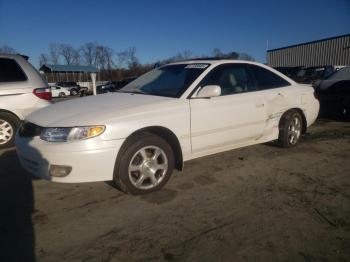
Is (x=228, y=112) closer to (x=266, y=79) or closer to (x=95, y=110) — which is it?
(x=266, y=79)

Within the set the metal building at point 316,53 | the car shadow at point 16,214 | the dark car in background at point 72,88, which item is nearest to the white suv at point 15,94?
the car shadow at point 16,214

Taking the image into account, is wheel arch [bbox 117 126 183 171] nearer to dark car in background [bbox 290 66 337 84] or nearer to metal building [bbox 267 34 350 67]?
dark car in background [bbox 290 66 337 84]

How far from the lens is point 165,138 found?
11.7 feet

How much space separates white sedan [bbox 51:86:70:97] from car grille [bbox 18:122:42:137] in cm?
3384

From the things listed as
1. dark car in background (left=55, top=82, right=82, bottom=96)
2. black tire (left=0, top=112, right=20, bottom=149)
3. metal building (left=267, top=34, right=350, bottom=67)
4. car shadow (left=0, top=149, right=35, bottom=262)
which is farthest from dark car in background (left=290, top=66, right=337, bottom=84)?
dark car in background (left=55, top=82, right=82, bottom=96)

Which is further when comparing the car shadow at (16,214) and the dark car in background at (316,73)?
the dark car in background at (316,73)

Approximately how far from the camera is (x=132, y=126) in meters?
3.18

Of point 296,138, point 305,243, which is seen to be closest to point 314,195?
point 305,243

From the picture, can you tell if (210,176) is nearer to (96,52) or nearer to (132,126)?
(132,126)

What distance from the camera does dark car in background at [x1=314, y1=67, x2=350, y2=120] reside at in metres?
7.49

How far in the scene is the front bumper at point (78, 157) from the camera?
2971 millimetres

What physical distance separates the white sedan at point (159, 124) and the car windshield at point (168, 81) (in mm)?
18

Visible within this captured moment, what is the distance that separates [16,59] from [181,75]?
11.9 ft

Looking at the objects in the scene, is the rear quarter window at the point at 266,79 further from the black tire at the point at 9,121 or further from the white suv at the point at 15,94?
the black tire at the point at 9,121
